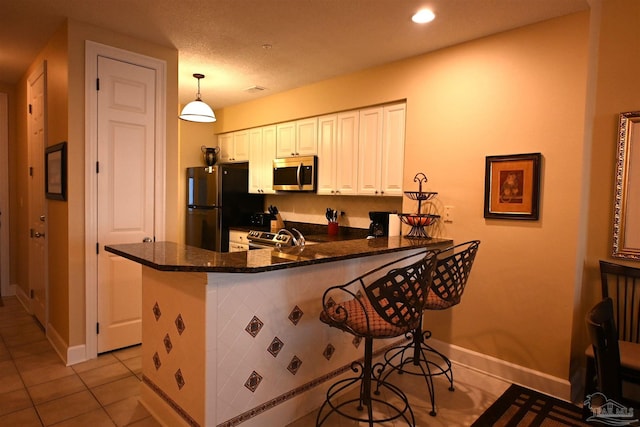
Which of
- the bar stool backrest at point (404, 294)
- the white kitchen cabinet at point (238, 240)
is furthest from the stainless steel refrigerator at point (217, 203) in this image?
the bar stool backrest at point (404, 294)

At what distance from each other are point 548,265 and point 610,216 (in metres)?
0.53

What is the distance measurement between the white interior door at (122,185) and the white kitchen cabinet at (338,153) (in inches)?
68.3

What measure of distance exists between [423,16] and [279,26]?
1030mm

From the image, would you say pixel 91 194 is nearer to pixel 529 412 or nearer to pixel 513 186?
pixel 513 186

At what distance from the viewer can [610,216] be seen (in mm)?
2592

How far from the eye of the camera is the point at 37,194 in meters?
3.78

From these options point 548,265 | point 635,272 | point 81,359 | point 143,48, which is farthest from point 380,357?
point 143,48

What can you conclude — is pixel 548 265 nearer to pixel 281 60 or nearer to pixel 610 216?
pixel 610 216

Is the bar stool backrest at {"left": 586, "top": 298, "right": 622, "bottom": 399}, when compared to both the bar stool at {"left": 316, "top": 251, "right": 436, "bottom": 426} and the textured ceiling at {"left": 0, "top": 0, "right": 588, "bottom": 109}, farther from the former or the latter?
the textured ceiling at {"left": 0, "top": 0, "right": 588, "bottom": 109}

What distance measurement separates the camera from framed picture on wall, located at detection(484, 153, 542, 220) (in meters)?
2.66

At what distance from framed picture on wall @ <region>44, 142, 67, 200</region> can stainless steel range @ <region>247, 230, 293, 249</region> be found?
1.89 metres

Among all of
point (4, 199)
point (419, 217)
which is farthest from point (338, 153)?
point (4, 199)

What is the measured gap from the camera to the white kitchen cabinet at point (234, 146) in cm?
521

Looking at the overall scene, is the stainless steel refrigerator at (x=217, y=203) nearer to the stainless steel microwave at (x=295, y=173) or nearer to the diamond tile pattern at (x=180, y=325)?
the stainless steel microwave at (x=295, y=173)
